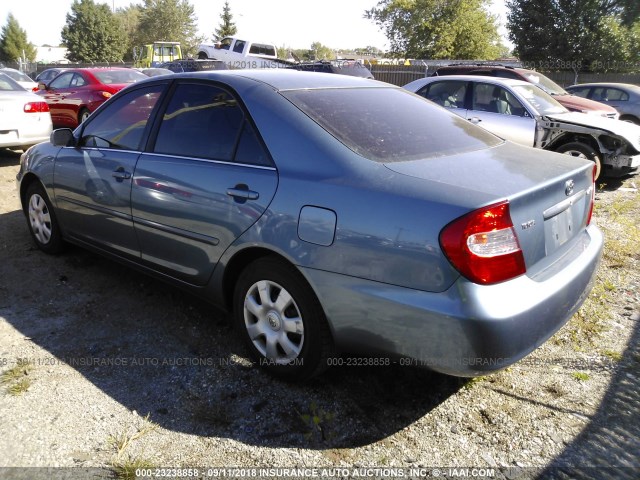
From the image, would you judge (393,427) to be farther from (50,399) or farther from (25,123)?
(25,123)

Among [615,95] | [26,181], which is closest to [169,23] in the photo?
[615,95]

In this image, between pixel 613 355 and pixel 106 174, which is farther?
pixel 106 174

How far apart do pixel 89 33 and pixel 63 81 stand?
4730cm

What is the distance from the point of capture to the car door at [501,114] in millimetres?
7867

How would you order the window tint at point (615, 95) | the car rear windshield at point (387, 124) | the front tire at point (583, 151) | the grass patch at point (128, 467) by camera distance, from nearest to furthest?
the grass patch at point (128, 467), the car rear windshield at point (387, 124), the front tire at point (583, 151), the window tint at point (615, 95)

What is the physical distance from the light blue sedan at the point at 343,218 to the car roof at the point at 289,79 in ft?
0.06

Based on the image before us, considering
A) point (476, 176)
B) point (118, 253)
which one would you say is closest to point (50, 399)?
point (118, 253)

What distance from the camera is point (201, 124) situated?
10.6ft

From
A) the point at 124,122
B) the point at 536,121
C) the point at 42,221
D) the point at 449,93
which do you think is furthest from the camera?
the point at 449,93

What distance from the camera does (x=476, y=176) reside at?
7.93 ft

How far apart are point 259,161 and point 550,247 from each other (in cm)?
153

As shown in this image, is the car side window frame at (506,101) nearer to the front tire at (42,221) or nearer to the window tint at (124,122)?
the window tint at (124,122)

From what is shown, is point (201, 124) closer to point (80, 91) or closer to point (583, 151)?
point (583, 151)

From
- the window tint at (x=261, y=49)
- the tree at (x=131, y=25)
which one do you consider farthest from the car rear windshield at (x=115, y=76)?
the tree at (x=131, y=25)
